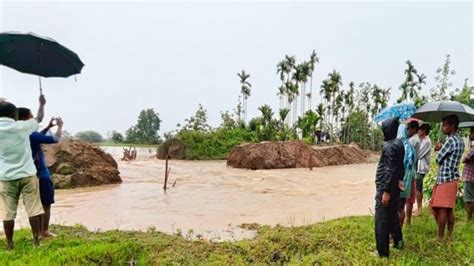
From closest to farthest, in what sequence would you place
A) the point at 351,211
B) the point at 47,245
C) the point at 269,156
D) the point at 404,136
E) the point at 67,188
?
the point at 47,245
the point at 404,136
the point at 351,211
the point at 67,188
the point at 269,156

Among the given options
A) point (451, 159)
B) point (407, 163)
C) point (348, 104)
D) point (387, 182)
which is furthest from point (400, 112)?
point (348, 104)

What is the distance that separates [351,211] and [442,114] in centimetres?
388

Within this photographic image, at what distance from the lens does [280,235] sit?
5453mm

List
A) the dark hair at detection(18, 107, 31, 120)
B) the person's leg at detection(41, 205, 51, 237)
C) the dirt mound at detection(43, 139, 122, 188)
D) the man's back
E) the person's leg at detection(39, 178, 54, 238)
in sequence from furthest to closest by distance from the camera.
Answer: the dirt mound at detection(43, 139, 122, 188)
the person's leg at detection(41, 205, 51, 237)
the person's leg at detection(39, 178, 54, 238)
the dark hair at detection(18, 107, 31, 120)
the man's back

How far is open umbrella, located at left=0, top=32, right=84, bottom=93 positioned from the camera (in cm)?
484

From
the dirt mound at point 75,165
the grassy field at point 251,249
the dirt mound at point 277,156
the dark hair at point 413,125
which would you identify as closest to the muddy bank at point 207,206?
the dirt mound at point 75,165

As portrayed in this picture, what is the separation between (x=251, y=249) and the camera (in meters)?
4.88

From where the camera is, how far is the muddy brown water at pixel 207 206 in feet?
25.2

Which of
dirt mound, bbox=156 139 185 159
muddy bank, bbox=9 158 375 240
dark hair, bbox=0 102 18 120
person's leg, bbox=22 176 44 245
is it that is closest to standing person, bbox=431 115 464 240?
muddy bank, bbox=9 158 375 240

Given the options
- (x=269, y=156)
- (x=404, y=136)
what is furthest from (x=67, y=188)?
(x=269, y=156)

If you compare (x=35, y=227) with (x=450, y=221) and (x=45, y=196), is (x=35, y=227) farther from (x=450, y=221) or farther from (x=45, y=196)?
(x=450, y=221)

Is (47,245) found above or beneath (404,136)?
beneath

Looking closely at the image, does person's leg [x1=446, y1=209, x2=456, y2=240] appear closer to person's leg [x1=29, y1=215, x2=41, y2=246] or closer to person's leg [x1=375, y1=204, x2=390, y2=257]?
person's leg [x1=375, y1=204, x2=390, y2=257]

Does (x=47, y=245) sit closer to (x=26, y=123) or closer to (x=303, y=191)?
(x=26, y=123)
